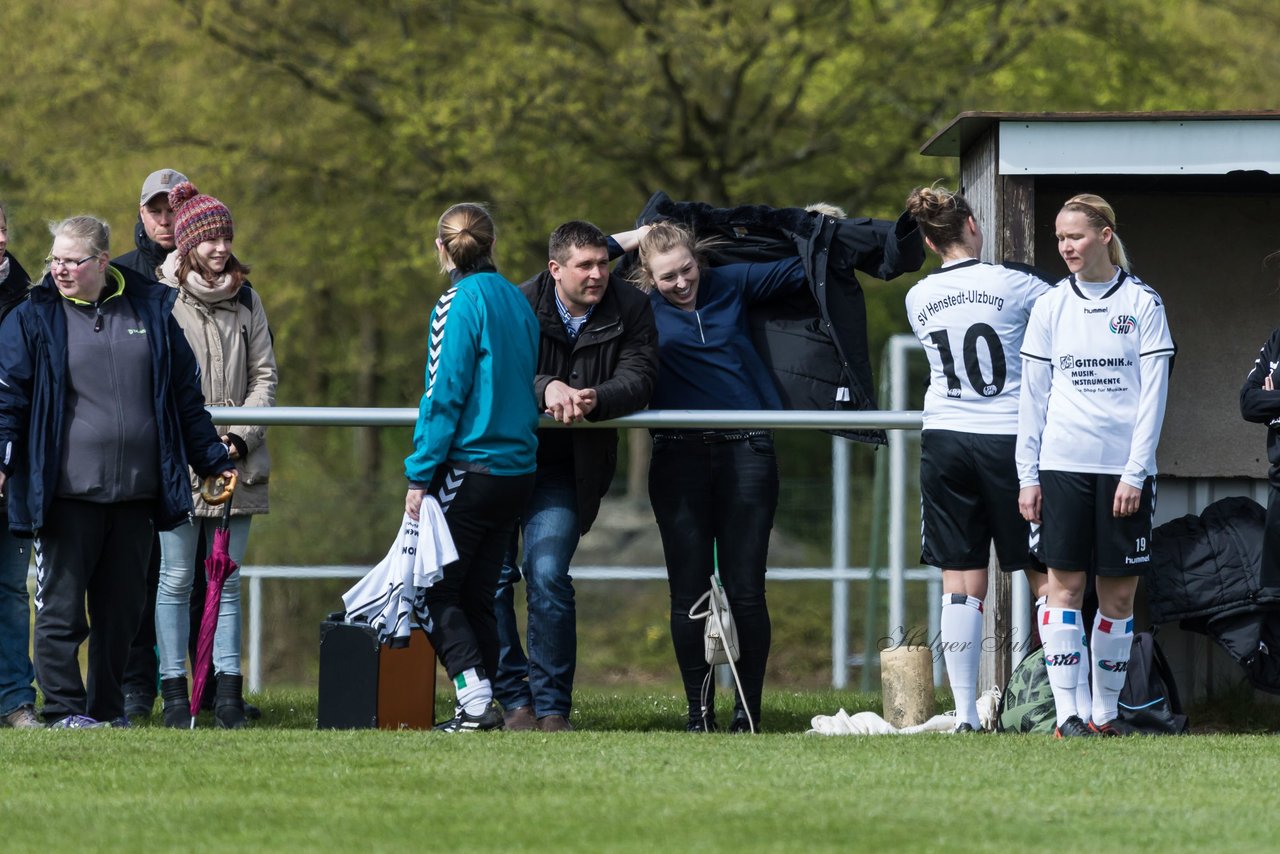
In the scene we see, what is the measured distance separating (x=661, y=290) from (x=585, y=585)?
13.1m

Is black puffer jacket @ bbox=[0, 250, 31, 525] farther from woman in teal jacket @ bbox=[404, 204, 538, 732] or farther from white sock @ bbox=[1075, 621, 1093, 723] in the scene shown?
white sock @ bbox=[1075, 621, 1093, 723]

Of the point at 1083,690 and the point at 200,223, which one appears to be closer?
the point at 1083,690

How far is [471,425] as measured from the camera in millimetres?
7125

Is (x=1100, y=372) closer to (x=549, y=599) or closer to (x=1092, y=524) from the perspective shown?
(x=1092, y=524)

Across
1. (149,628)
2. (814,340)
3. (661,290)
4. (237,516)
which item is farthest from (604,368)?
(149,628)

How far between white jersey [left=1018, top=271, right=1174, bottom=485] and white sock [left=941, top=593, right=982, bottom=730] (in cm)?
62

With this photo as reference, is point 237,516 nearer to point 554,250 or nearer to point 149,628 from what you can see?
point 149,628

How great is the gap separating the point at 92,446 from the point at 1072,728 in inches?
141

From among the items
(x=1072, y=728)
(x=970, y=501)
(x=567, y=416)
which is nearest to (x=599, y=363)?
(x=567, y=416)

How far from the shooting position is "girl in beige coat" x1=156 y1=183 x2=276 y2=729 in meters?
7.67

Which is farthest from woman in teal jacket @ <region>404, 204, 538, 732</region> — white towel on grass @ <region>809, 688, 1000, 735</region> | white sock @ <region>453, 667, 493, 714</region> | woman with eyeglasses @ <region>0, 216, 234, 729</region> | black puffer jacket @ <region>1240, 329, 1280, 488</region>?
black puffer jacket @ <region>1240, 329, 1280, 488</region>

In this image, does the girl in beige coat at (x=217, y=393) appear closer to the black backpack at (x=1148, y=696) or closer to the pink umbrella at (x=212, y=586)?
the pink umbrella at (x=212, y=586)

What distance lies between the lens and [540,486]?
7594mm

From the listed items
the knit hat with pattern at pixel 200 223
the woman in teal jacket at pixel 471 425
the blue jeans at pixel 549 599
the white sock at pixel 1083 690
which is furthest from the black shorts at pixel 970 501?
the knit hat with pattern at pixel 200 223
